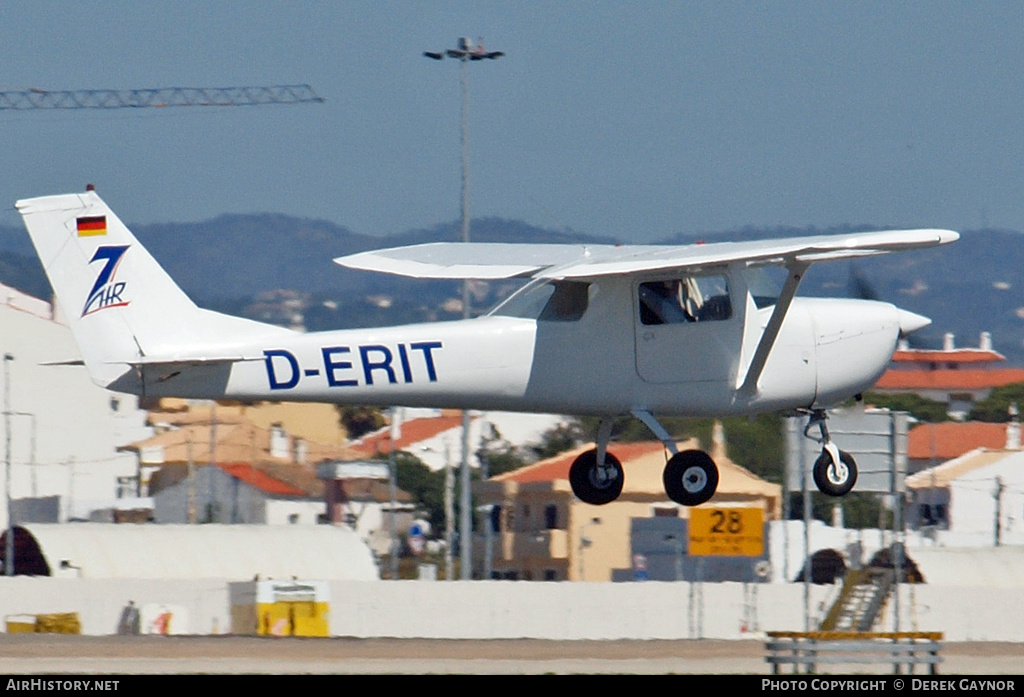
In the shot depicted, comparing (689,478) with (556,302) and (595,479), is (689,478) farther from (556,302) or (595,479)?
(556,302)

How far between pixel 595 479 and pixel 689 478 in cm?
112

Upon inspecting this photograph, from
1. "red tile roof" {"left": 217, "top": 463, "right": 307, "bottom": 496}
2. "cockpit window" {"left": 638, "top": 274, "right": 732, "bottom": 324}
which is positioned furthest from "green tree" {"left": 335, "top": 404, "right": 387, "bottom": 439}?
"cockpit window" {"left": 638, "top": 274, "right": 732, "bottom": 324}

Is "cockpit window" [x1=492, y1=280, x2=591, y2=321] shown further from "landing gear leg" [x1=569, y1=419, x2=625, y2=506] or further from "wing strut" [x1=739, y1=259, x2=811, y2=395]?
"wing strut" [x1=739, y1=259, x2=811, y2=395]

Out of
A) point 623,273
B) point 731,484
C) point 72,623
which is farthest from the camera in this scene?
point 731,484

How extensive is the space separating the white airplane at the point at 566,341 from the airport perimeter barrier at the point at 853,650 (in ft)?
7.45

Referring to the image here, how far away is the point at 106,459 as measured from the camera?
60156 mm

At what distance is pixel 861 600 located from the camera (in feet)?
104

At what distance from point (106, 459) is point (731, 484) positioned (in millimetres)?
23701

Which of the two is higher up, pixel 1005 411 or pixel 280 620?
pixel 1005 411

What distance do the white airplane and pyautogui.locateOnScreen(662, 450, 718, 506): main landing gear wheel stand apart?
20 mm

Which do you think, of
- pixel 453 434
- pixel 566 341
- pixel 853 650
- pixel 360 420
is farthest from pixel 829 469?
pixel 360 420

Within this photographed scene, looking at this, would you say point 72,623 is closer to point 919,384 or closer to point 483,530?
point 483,530

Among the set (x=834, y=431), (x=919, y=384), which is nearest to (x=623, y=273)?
(x=834, y=431)

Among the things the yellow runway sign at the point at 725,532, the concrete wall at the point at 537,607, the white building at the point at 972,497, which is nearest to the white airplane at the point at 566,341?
the yellow runway sign at the point at 725,532
